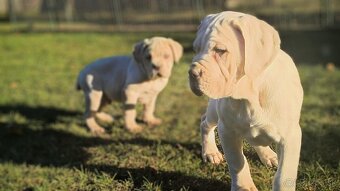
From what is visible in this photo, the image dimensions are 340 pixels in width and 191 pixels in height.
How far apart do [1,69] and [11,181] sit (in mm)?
6077

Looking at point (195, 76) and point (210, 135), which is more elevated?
point (195, 76)

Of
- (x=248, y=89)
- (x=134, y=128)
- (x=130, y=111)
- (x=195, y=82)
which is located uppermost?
(x=195, y=82)

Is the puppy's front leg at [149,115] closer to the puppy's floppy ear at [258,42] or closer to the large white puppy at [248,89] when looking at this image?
the large white puppy at [248,89]

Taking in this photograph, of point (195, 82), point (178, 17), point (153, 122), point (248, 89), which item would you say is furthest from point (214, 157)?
point (178, 17)

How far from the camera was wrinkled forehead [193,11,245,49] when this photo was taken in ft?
8.73

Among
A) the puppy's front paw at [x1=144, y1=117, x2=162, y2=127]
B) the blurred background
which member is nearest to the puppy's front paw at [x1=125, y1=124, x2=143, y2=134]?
the puppy's front paw at [x1=144, y1=117, x2=162, y2=127]

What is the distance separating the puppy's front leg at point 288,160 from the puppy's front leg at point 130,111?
313 centimetres

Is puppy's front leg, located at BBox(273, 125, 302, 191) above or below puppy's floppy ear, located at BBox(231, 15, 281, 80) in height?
below

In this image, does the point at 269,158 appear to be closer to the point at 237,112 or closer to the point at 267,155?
the point at 267,155

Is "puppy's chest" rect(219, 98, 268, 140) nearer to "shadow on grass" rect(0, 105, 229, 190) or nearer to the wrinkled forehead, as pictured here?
the wrinkled forehead

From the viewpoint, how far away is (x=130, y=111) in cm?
616

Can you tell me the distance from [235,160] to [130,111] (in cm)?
297

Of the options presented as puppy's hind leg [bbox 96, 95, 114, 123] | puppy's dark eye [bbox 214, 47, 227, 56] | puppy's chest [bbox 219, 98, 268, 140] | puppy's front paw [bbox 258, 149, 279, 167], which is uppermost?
puppy's dark eye [bbox 214, 47, 227, 56]

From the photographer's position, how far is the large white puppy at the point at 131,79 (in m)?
5.90
